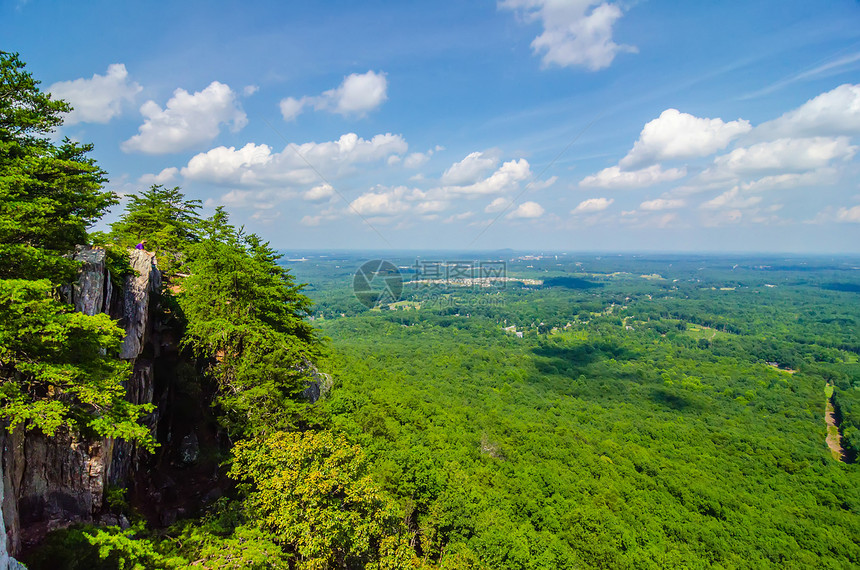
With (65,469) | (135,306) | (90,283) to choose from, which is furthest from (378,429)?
(90,283)

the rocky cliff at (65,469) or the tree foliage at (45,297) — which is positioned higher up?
the tree foliage at (45,297)

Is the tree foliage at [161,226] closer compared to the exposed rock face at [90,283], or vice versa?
the exposed rock face at [90,283]

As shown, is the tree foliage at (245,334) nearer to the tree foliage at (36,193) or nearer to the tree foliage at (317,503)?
the tree foliage at (317,503)

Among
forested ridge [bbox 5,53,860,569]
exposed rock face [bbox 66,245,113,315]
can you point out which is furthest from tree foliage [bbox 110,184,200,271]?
exposed rock face [bbox 66,245,113,315]

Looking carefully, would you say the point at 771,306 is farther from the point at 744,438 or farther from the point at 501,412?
the point at 501,412

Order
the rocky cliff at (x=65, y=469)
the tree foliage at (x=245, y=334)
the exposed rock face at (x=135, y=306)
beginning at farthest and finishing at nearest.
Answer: the tree foliage at (x=245, y=334) < the exposed rock face at (x=135, y=306) < the rocky cliff at (x=65, y=469)

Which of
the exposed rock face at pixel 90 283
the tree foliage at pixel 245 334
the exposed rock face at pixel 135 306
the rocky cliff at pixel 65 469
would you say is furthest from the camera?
the tree foliage at pixel 245 334

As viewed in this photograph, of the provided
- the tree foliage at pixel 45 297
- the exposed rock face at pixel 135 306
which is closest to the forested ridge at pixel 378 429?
the tree foliage at pixel 45 297
